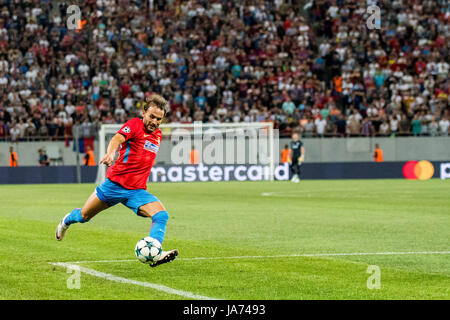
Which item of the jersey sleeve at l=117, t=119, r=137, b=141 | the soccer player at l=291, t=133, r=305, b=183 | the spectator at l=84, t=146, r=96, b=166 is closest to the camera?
the jersey sleeve at l=117, t=119, r=137, b=141

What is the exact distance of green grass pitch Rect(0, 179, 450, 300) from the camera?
7.66 meters

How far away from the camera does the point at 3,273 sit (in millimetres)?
8664

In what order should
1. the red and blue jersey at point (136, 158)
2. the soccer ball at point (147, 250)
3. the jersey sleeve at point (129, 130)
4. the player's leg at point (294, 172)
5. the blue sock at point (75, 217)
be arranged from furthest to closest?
the player's leg at point (294, 172) < the blue sock at point (75, 217) < the red and blue jersey at point (136, 158) < the jersey sleeve at point (129, 130) < the soccer ball at point (147, 250)

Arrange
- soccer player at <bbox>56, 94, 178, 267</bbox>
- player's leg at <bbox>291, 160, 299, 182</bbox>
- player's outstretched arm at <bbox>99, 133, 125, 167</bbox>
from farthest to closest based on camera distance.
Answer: player's leg at <bbox>291, 160, 299, 182</bbox>
soccer player at <bbox>56, 94, 178, 267</bbox>
player's outstretched arm at <bbox>99, 133, 125, 167</bbox>

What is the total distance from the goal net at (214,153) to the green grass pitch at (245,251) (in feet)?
51.2

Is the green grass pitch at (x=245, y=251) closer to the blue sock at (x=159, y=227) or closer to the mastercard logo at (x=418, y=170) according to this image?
the blue sock at (x=159, y=227)

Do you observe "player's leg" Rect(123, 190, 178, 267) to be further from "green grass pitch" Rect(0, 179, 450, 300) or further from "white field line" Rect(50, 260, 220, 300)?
"white field line" Rect(50, 260, 220, 300)

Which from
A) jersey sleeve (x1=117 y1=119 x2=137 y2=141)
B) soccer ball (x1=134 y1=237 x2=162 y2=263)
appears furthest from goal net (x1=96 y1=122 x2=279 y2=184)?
soccer ball (x1=134 y1=237 x2=162 y2=263)

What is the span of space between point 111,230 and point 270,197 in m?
10.5

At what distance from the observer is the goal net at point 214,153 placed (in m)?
36.5

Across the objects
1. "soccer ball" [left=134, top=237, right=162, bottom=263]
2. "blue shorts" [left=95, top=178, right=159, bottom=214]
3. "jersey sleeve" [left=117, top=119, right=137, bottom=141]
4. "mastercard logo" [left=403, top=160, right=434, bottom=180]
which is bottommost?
"mastercard logo" [left=403, top=160, right=434, bottom=180]

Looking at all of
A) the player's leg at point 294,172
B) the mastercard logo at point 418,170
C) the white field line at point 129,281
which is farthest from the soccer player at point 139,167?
the mastercard logo at point 418,170

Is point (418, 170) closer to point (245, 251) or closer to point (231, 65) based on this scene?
point (231, 65)

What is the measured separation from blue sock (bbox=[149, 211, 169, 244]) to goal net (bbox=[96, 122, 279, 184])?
27.3 m
